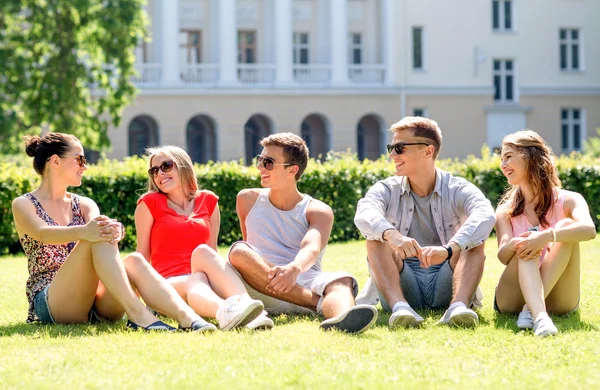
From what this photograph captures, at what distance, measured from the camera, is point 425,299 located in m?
6.94

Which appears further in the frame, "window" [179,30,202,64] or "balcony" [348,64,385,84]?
"balcony" [348,64,385,84]

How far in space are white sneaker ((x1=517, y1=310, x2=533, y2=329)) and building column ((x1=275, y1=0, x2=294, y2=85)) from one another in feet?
116

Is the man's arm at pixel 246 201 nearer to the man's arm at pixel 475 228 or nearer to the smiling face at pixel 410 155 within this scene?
the smiling face at pixel 410 155

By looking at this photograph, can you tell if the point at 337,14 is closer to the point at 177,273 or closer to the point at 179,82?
the point at 179,82

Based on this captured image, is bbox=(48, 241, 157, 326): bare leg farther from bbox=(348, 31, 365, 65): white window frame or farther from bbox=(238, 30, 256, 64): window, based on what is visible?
bbox=(348, 31, 365, 65): white window frame

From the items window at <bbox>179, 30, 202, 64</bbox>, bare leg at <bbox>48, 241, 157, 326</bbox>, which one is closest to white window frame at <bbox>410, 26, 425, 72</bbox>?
window at <bbox>179, 30, 202, 64</bbox>

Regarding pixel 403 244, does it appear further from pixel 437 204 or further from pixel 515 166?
pixel 515 166

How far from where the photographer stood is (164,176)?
6887mm

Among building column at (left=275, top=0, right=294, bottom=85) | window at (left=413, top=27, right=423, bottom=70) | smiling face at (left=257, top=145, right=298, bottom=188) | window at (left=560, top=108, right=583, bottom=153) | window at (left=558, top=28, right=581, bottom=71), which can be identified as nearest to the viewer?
smiling face at (left=257, top=145, right=298, bottom=188)

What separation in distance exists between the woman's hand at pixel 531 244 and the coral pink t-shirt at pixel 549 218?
0.99 feet

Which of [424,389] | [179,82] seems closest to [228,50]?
[179,82]

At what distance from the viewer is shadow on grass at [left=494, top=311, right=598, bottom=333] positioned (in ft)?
20.1

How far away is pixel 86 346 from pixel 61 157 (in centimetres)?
140

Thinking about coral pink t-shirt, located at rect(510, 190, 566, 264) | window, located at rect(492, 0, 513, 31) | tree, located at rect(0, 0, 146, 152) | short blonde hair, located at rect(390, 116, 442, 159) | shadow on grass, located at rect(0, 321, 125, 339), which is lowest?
shadow on grass, located at rect(0, 321, 125, 339)
